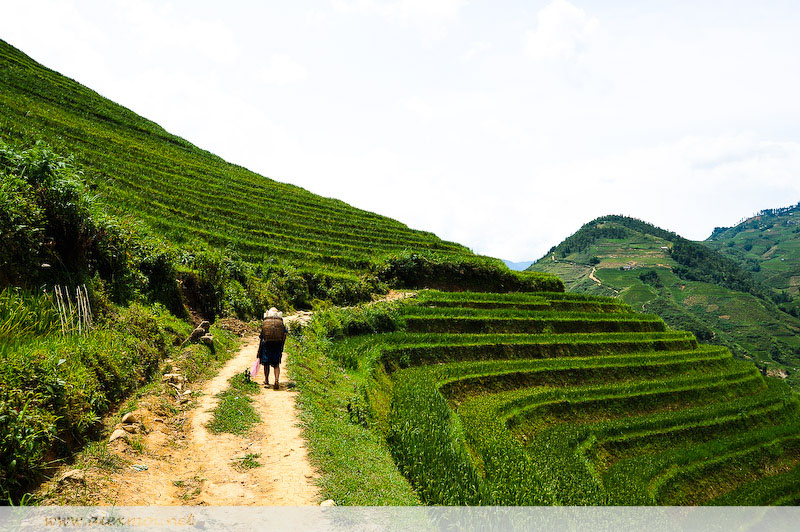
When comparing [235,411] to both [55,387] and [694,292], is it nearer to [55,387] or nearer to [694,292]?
[55,387]

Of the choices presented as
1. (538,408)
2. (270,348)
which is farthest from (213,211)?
(538,408)

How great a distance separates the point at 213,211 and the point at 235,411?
932 inches

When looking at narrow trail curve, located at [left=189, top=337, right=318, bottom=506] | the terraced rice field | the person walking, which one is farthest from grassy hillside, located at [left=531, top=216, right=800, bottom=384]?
narrow trail curve, located at [left=189, top=337, right=318, bottom=506]

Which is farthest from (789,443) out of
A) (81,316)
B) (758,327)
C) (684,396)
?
(758,327)

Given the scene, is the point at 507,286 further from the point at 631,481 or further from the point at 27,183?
the point at 27,183

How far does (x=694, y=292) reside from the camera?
142 meters

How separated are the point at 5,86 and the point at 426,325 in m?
38.5

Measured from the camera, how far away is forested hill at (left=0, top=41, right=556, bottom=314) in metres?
19.2

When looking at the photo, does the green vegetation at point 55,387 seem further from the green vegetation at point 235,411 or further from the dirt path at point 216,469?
the green vegetation at point 235,411

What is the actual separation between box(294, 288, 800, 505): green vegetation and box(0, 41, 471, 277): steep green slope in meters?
7.39

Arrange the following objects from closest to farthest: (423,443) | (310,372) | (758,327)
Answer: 1. (423,443)
2. (310,372)
3. (758,327)

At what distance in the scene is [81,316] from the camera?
780cm

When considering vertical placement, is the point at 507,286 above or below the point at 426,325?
above

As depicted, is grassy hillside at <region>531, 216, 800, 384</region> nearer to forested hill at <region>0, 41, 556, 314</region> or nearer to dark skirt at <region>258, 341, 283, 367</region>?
forested hill at <region>0, 41, 556, 314</region>
